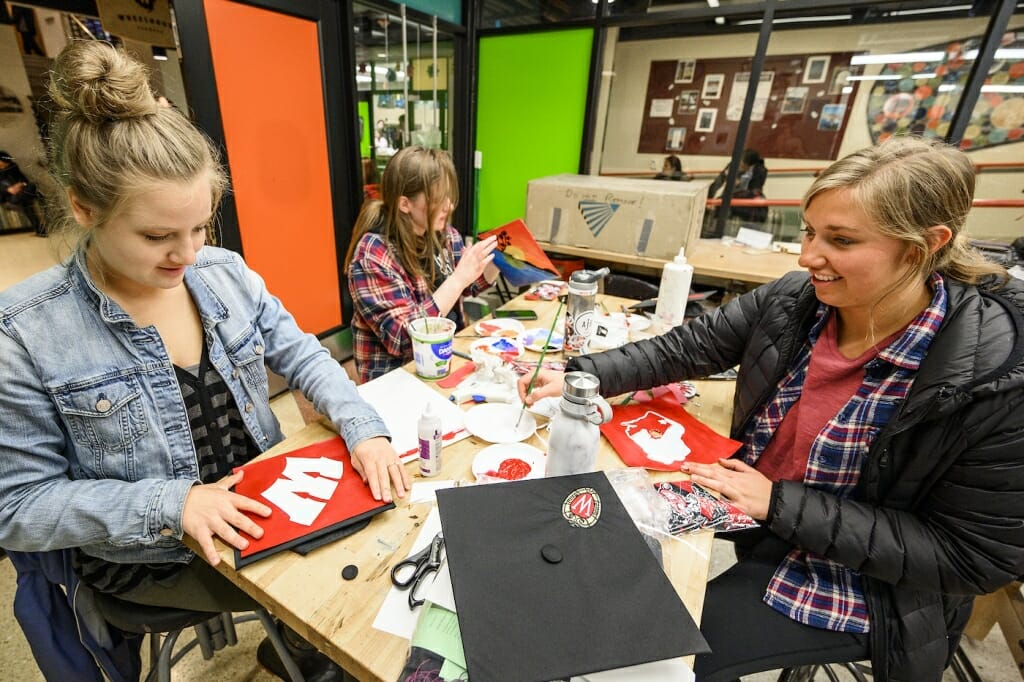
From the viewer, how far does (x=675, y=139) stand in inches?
168

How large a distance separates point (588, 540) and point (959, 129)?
12.1 ft

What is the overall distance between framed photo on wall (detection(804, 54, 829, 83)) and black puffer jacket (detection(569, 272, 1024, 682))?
11.8 ft

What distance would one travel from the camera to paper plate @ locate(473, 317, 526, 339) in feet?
5.55

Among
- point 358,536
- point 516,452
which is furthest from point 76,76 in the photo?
point 516,452

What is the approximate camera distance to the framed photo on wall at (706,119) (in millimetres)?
4000

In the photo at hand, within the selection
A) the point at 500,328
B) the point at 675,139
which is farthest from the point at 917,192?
the point at 675,139

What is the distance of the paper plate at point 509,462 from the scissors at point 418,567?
8.0 inches

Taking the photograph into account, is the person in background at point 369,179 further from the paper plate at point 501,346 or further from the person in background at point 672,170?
the person in background at point 672,170

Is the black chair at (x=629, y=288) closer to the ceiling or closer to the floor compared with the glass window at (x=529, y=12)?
closer to the floor

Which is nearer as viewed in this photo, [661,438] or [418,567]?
[418,567]

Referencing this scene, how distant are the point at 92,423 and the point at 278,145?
218cm

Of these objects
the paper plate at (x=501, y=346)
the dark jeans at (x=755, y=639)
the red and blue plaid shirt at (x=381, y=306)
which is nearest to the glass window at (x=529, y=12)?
the red and blue plaid shirt at (x=381, y=306)

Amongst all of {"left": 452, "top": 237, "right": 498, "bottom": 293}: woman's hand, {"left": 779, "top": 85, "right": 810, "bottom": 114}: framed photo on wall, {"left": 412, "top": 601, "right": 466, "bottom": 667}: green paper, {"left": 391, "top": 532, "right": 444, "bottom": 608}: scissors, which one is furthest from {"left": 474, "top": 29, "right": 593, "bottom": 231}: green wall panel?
{"left": 412, "top": 601, "right": 466, "bottom": 667}: green paper

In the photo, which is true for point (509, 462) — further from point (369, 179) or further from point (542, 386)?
point (369, 179)
